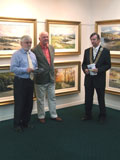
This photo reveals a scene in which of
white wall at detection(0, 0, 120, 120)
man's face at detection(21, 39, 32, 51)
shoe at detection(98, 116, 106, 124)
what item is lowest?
shoe at detection(98, 116, 106, 124)

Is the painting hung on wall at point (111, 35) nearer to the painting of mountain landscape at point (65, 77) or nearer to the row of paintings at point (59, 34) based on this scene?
the row of paintings at point (59, 34)

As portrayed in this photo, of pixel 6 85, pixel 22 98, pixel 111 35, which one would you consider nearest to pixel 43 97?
pixel 22 98

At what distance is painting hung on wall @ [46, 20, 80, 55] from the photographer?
17.3 feet

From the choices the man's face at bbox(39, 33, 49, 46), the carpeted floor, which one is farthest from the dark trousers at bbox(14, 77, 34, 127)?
the man's face at bbox(39, 33, 49, 46)

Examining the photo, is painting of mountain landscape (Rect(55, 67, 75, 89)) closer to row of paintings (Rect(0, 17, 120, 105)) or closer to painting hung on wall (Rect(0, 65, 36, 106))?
row of paintings (Rect(0, 17, 120, 105))

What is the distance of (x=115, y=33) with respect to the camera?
17.6 feet

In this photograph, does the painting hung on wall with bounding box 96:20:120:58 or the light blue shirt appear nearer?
the light blue shirt

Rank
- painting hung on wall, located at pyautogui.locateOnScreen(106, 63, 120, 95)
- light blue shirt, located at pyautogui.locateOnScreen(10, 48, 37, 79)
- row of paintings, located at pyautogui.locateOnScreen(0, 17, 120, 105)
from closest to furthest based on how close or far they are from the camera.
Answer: light blue shirt, located at pyautogui.locateOnScreen(10, 48, 37, 79)
row of paintings, located at pyautogui.locateOnScreen(0, 17, 120, 105)
painting hung on wall, located at pyautogui.locateOnScreen(106, 63, 120, 95)

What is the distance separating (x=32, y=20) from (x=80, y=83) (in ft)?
6.69

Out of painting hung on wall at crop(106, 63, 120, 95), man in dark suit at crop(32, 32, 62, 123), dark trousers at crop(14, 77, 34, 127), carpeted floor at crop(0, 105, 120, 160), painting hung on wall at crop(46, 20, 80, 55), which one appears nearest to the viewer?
carpeted floor at crop(0, 105, 120, 160)

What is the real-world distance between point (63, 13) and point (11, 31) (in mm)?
1417

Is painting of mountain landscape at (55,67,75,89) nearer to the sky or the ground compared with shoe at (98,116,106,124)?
nearer to the sky

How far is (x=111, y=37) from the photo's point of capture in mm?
5453

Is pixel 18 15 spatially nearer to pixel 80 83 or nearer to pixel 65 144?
pixel 80 83
